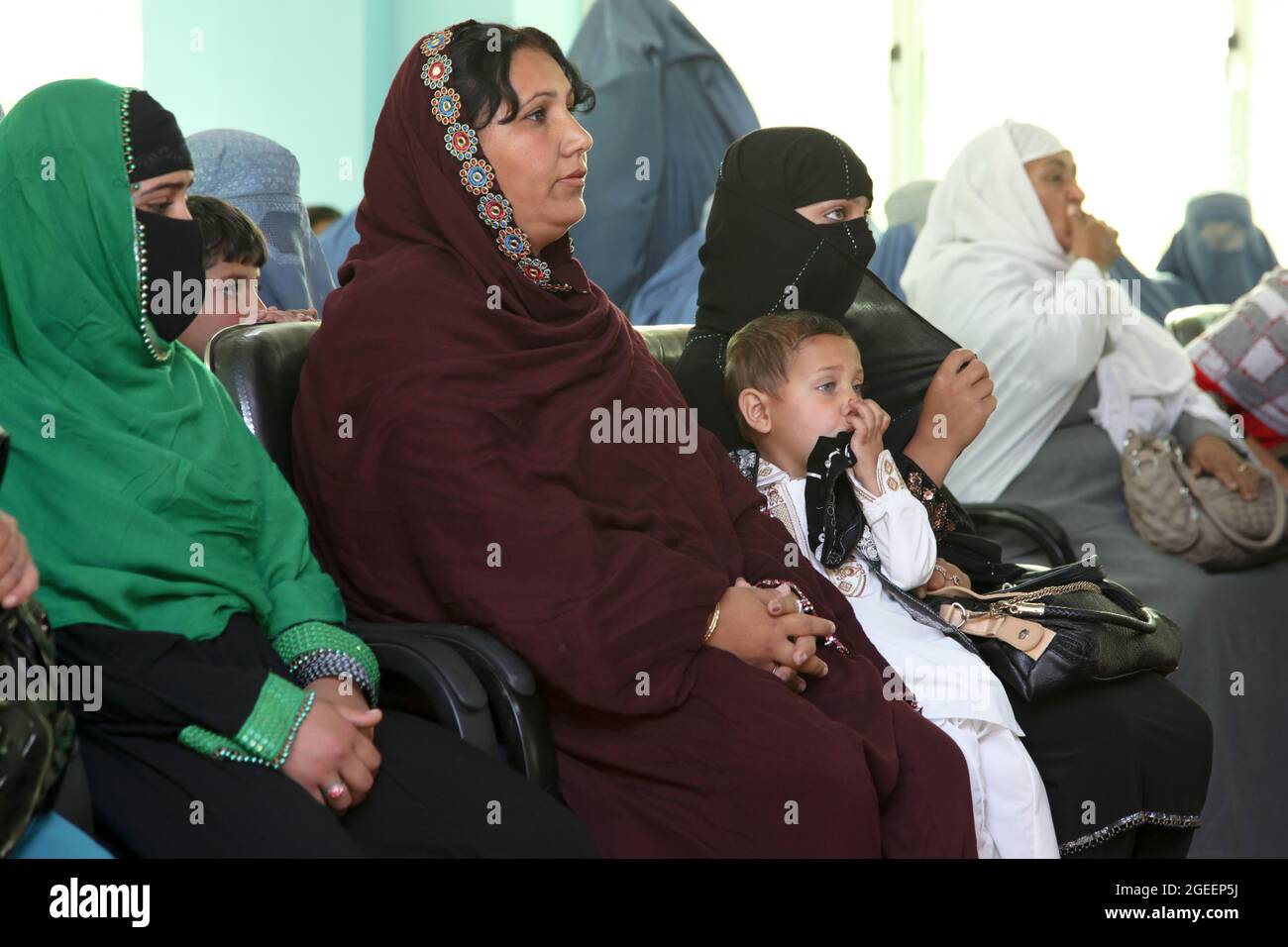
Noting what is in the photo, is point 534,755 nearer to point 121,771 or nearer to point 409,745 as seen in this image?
point 409,745

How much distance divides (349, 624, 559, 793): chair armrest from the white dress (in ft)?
1.61

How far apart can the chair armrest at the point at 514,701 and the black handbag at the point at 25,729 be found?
43cm

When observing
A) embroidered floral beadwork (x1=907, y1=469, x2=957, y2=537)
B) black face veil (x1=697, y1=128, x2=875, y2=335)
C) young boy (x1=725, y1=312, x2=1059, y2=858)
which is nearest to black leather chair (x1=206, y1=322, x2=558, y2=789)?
young boy (x1=725, y1=312, x2=1059, y2=858)

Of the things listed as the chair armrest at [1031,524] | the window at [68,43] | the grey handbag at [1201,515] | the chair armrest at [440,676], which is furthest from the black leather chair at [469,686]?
the window at [68,43]

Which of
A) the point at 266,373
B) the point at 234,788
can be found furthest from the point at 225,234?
the point at 234,788

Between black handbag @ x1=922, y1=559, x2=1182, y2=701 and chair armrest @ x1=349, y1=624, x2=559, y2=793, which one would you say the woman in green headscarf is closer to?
chair armrest @ x1=349, y1=624, x2=559, y2=793

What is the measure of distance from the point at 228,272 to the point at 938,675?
126 cm

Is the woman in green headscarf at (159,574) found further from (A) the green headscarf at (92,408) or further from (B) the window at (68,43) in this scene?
(B) the window at (68,43)

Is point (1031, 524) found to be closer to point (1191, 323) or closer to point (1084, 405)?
point (1084, 405)

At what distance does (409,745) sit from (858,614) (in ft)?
2.29

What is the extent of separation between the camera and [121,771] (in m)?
1.42

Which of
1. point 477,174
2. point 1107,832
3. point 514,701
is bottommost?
point 1107,832

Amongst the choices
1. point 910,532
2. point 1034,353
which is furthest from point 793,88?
point 910,532

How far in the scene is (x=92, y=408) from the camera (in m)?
1.51
